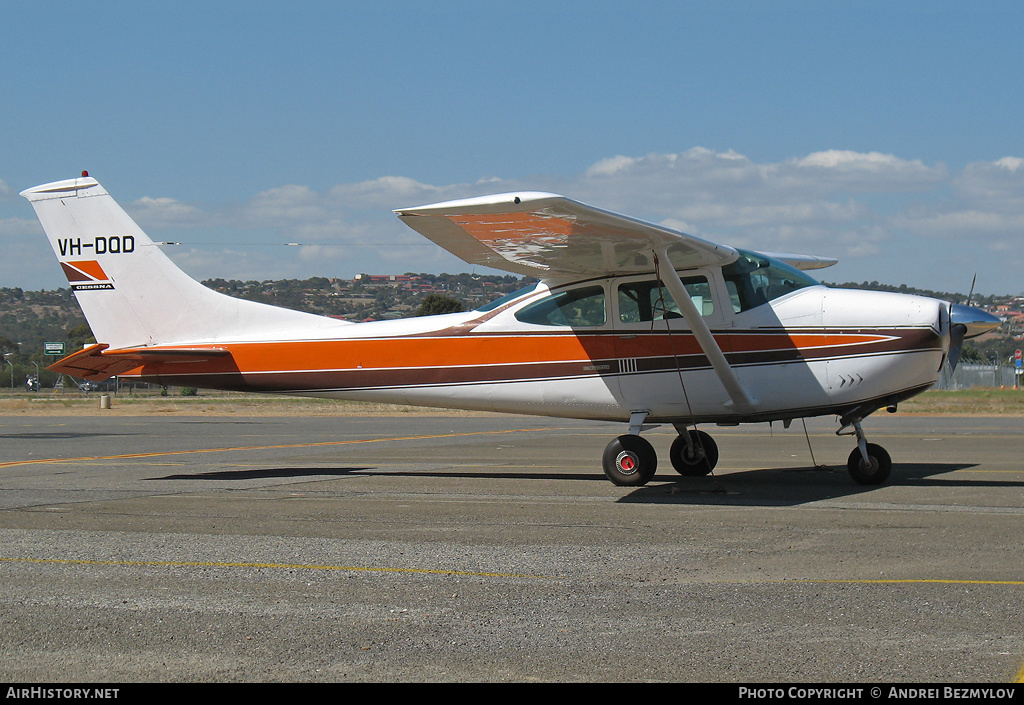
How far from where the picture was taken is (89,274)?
1268cm

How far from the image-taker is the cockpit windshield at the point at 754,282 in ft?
34.6

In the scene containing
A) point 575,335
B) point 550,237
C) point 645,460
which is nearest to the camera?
point 550,237

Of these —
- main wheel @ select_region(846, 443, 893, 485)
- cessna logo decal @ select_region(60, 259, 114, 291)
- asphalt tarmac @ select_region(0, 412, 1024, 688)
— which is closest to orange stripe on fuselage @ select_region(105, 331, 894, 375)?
cessna logo decal @ select_region(60, 259, 114, 291)

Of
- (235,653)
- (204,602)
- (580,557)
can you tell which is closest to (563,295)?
(580,557)

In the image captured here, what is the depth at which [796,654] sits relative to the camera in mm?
4012

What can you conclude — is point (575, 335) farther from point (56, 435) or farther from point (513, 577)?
point (56, 435)

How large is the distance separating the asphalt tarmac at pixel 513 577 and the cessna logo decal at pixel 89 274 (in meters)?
2.61

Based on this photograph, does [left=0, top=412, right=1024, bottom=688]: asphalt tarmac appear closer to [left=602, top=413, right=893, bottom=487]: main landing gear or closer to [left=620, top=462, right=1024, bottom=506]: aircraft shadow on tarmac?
[left=620, top=462, right=1024, bottom=506]: aircraft shadow on tarmac

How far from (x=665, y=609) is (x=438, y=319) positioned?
7516mm

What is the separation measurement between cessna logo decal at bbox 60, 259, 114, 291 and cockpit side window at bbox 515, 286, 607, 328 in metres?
5.77

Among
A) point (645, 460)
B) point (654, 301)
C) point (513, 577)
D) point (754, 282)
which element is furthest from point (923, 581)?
point (654, 301)

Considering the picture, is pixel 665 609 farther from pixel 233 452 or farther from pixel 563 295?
pixel 233 452

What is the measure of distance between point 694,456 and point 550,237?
3.77 metres

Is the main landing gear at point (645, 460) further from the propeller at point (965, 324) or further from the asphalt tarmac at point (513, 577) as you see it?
the propeller at point (965, 324)
